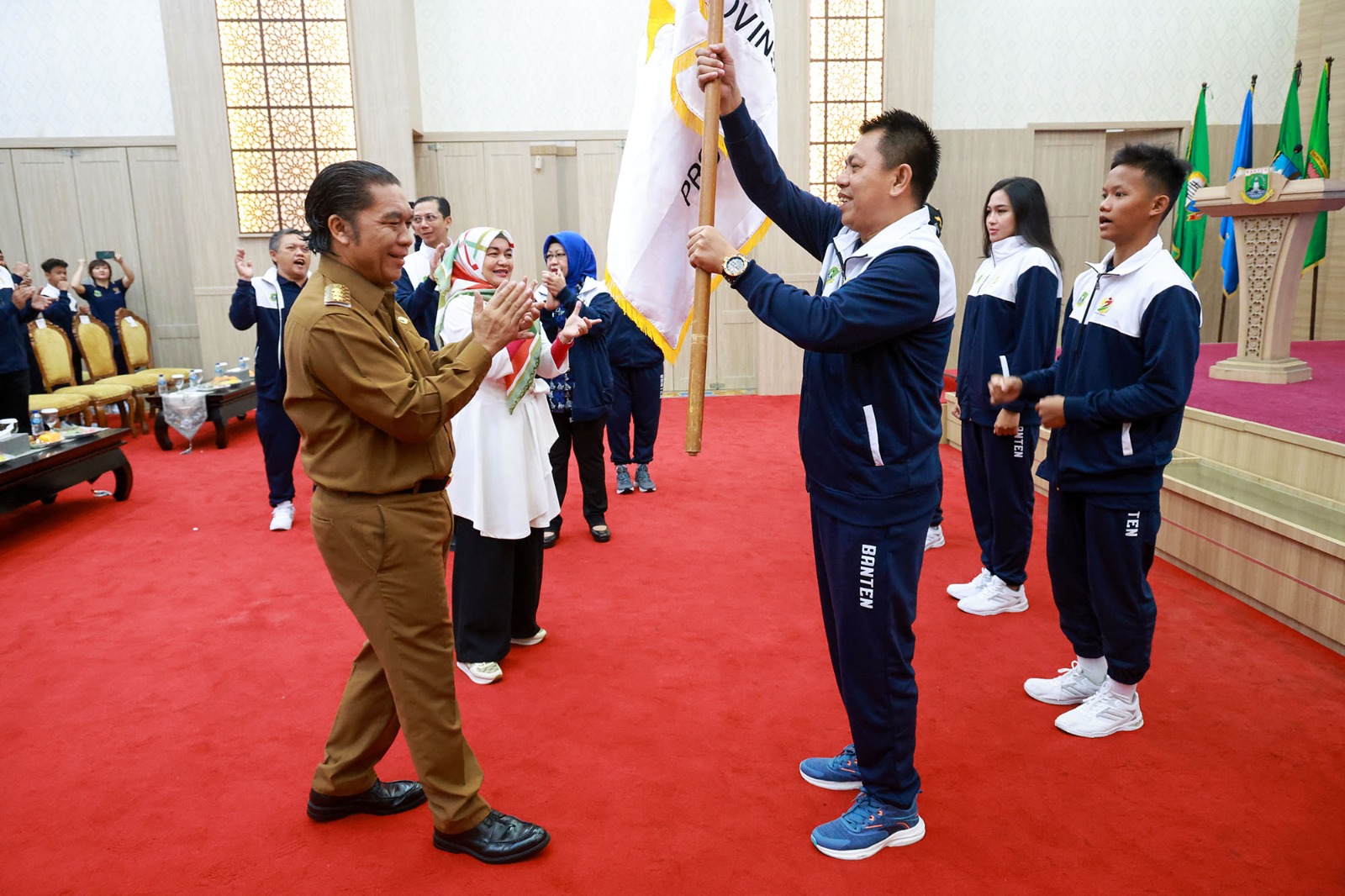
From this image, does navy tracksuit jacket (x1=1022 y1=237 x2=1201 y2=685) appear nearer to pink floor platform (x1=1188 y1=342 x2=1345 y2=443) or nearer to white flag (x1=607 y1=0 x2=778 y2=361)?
white flag (x1=607 y1=0 x2=778 y2=361)

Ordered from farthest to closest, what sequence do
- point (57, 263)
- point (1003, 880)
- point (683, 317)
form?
point (57, 263), point (683, 317), point (1003, 880)

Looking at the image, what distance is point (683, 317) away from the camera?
217 cm

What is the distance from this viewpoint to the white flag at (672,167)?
1962mm

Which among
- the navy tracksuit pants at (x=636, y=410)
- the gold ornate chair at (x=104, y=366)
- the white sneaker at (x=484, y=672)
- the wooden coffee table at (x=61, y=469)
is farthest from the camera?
the gold ornate chair at (x=104, y=366)

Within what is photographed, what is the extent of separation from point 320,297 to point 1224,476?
3.91 metres

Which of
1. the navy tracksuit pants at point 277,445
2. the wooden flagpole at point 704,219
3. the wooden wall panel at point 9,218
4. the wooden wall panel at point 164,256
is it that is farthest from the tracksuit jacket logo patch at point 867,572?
the wooden wall panel at point 9,218

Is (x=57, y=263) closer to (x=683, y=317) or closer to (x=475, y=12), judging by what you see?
(x=475, y=12)

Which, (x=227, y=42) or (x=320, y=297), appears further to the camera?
(x=227, y=42)

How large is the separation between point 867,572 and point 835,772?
65 centimetres

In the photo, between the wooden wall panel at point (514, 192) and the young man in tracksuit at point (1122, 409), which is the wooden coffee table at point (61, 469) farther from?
the young man in tracksuit at point (1122, 409)

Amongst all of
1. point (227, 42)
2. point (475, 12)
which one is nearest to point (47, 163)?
point (227, 42)

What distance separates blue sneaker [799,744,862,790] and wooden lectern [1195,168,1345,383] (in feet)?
14.6

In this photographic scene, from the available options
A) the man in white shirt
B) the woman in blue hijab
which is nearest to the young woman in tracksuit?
the woman in blue hijab

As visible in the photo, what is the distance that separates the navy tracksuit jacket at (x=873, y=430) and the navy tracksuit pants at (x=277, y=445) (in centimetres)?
347
